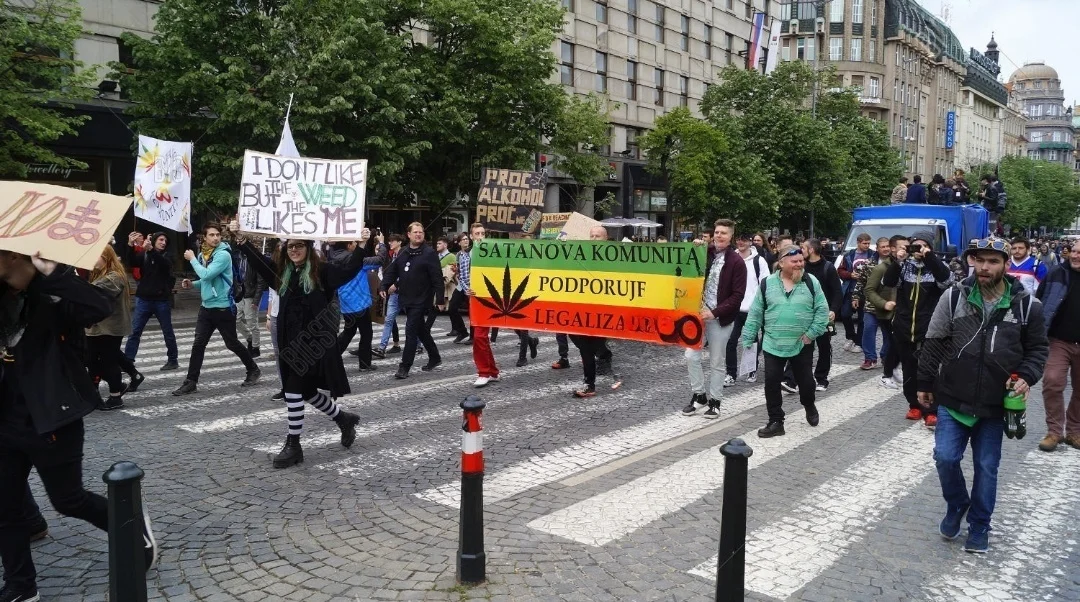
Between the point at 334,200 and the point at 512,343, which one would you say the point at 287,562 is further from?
the point at 512,343

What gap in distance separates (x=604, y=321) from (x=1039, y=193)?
92931mm

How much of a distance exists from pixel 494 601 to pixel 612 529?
3.99 feet

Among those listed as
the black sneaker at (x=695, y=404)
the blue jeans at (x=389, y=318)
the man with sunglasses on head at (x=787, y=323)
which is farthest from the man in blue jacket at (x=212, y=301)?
the man with sunglasses on head at (x=787, y=323)

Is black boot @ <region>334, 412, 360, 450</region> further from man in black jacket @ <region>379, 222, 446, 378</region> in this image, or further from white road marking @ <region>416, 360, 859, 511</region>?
man in black jacket @ <region>379, 222, 446, 378</region>

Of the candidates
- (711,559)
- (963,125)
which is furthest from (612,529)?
(963,125)

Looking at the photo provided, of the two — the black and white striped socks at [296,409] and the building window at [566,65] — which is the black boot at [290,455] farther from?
the building window at [566,65]

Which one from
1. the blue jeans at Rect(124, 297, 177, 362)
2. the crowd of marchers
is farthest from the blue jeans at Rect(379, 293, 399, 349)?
the crowd of marchers

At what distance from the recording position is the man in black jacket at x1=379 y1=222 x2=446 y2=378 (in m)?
10.6

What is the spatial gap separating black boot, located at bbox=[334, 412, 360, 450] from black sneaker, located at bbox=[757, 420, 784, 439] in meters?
3.70

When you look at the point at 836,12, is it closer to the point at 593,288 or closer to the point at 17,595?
the point at 593,288

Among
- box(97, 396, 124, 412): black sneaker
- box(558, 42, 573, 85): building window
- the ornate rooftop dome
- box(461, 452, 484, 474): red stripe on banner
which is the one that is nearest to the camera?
box(461, 452, 484, 474): red stripe on banner

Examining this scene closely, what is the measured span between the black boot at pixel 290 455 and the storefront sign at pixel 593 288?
3.23m

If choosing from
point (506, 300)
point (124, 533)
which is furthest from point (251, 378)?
point (124, 533)

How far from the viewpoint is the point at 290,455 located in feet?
21.2
